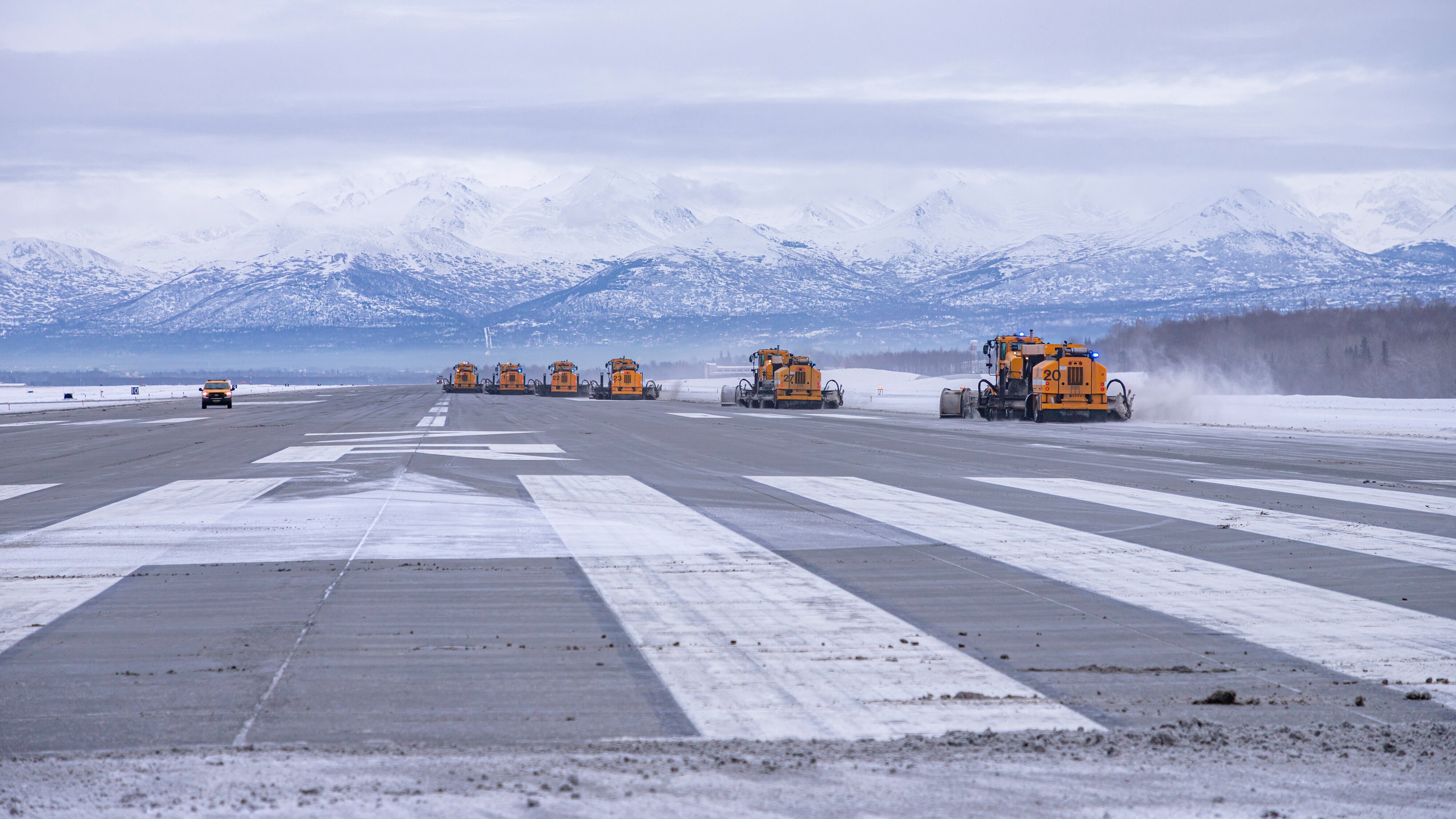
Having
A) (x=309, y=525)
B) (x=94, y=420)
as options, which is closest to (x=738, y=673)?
(x=309, y=525)

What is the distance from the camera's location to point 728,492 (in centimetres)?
1522

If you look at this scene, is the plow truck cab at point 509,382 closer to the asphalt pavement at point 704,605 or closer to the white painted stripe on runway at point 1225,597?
the asphalt pavement at point 704,605

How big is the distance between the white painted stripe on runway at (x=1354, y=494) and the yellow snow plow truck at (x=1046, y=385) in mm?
21298

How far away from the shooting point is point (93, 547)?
10234mm

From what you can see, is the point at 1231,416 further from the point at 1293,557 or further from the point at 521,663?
the point at 521,663

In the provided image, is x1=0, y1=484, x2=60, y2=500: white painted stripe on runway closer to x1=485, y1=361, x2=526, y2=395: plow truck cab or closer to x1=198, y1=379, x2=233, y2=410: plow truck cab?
x1=198, y1=379, x2=233, y2=410: plow truck cab

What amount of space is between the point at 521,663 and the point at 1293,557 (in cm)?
652

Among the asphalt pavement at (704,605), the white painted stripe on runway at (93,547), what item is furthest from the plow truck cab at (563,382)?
the white painted stripe on runway at (93,547)

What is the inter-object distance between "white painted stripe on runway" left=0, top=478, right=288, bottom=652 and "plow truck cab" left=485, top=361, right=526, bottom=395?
81.4 m

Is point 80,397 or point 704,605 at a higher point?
point 80,397

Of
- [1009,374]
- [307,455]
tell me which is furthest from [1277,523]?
[1009,374]

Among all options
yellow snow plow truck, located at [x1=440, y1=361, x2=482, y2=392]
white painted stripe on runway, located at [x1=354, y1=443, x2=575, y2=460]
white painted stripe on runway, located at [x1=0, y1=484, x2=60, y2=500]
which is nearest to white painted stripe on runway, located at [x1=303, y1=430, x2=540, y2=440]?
white painted stripe on runway, located at [x1=354, y1=443, x2=575, y2=460]

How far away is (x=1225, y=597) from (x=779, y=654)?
11.2ft

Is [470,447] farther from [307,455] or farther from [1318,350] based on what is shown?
[1318,350]
